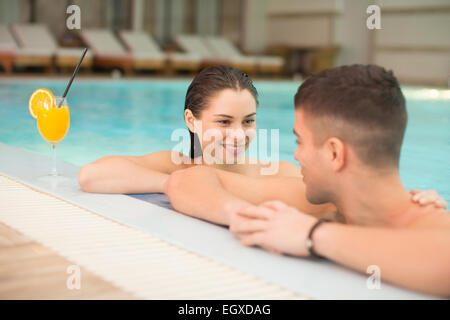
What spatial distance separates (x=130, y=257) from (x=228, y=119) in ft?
3.24

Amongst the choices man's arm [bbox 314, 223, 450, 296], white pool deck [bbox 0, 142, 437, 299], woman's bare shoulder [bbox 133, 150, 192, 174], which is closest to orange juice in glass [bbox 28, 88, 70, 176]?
white pool deck [bbox 0, 142, 437, 299]

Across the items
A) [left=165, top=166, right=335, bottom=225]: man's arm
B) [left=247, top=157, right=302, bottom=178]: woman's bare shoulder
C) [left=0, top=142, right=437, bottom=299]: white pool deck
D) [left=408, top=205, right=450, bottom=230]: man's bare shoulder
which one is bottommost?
[left=247, top=157, right=302, bottom=178]: woman's bare shoulder

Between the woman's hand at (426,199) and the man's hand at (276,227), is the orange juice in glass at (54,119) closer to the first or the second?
the man's hand at (276,227)

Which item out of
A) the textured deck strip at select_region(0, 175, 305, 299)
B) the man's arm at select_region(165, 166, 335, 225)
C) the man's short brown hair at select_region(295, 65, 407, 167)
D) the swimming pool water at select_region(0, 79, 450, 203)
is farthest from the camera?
the swimming pool water at select_region(0, 79, 450, 203)

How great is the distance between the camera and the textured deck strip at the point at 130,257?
4.14 ft

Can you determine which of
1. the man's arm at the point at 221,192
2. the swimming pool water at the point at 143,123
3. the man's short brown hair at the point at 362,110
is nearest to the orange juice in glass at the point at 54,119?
the man's arm at the point at 221,192

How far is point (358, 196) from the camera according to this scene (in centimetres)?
150

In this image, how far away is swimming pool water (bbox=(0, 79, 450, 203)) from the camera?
4.75 metres

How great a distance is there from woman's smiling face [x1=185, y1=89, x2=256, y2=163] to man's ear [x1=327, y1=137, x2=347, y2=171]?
2.85ft

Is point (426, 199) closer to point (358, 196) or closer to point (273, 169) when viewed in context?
point (358, 196)

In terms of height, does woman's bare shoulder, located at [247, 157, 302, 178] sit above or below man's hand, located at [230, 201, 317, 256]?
below

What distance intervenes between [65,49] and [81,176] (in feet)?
36.7

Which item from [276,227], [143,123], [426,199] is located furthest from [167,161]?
[143,123]

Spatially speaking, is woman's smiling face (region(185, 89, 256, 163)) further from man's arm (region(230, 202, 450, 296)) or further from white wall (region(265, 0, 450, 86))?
white wall (region(265, 0, 450, 86))
